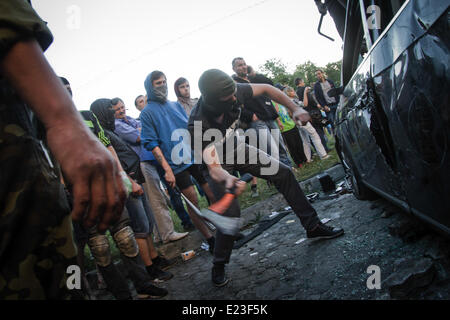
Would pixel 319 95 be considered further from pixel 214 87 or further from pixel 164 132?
pixel 214 87

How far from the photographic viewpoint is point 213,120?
2744 millimetres

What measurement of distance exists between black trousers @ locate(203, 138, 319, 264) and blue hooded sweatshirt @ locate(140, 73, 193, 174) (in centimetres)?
111

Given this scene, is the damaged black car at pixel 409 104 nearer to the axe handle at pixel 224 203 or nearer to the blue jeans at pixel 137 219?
the axe handle at pixel 224 203

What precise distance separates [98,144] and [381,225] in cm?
254


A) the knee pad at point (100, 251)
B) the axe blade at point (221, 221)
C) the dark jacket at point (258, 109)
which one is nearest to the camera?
the axe blade at point (221, 221)

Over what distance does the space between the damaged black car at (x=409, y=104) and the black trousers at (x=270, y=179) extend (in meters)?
0.67

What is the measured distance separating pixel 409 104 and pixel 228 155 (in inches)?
66.1

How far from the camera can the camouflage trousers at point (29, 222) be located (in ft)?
2.27

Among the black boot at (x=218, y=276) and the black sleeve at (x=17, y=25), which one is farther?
the black boot at (x=218, y=276)

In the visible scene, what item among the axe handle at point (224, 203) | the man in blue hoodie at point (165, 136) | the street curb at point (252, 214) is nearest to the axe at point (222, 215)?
the axe handle at point (224, 203)

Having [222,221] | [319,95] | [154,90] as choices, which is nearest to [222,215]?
[222,221]

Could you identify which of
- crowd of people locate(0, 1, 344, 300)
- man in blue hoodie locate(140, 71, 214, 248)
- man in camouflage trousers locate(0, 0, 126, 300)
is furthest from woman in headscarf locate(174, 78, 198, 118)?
man in camouflage trousers locate(0, 0, 126, 300)

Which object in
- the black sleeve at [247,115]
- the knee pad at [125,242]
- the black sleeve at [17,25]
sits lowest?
the knee pad at [125,242]

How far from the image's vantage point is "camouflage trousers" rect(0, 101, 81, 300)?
0.69 meters
